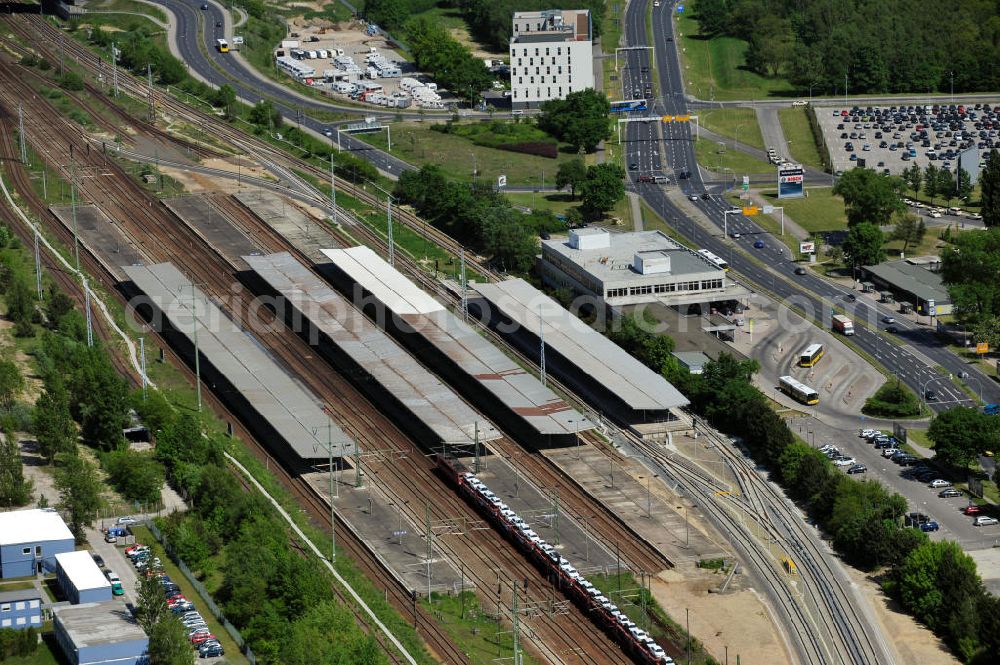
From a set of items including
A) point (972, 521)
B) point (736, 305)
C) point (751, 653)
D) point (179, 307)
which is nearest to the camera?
point (751, 653)

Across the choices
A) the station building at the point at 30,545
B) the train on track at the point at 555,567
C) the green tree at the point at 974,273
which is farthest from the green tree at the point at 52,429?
the green tree at the point at 974,273

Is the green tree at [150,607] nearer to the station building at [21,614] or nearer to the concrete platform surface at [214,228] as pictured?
the station building at [21,614]

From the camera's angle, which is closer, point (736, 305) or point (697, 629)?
point (697, 629)

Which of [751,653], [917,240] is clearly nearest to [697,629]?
[751,653]

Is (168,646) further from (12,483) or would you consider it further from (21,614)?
(12,483)

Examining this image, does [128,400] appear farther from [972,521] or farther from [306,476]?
[972,521]
